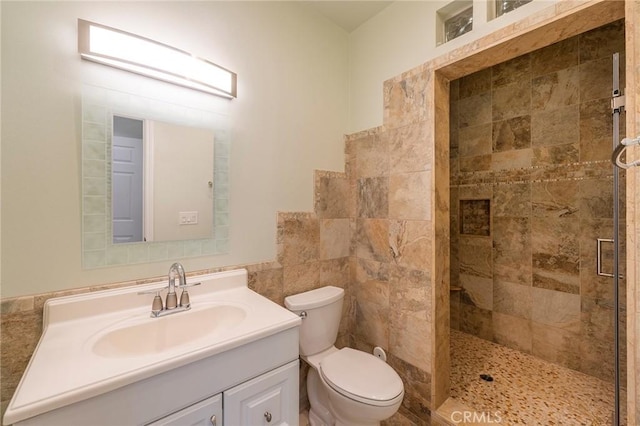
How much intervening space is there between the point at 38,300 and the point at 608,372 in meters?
Result: 3.27

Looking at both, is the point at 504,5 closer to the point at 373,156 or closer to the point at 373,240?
the point at 373,156

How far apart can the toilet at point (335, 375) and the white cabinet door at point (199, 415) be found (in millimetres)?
631

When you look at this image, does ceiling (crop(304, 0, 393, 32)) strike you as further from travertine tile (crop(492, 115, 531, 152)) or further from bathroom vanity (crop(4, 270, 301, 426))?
bathroom vanity (crop(4, 270, 301, 426))

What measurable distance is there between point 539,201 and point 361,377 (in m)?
1.97

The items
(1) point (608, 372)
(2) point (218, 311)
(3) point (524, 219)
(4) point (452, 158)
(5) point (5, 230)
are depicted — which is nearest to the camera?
(5) point (5, 230)

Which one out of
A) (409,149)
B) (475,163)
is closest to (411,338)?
(409,149)

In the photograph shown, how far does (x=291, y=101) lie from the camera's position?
1.66 m

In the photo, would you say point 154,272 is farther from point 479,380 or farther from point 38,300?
point 479,380

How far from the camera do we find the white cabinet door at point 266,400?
0.90 meters

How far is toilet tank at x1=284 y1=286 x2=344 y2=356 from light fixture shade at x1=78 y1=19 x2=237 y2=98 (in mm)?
1234

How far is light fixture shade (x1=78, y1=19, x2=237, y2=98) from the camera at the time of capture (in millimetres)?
1045

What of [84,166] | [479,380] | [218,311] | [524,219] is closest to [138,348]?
[218,311]

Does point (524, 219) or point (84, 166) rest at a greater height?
point (84, 166)

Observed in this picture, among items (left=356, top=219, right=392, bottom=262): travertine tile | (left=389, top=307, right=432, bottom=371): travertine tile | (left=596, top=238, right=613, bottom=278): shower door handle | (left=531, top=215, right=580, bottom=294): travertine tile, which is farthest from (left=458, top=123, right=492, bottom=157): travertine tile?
(left=389, top=307, right=432, bottom=371): travertine tile
